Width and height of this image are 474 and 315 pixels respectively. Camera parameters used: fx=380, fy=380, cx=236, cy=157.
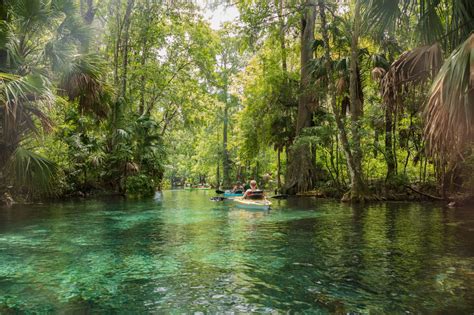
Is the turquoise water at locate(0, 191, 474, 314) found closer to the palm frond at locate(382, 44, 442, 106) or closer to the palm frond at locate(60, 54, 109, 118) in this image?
the palm frond at locate(382, 44, 442, 106)

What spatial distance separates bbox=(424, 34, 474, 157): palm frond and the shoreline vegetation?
2 centimetres

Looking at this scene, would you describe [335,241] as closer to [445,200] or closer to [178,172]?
[445,200]

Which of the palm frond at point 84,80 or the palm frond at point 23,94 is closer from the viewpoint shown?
the palm frond at point 23,94

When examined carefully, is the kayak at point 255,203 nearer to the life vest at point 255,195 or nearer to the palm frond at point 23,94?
the life vest at point 255,195

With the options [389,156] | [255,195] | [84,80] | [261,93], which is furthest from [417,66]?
[261,93]

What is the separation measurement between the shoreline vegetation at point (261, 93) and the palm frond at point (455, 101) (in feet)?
0.06

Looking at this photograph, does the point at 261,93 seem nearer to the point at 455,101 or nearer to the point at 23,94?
the point at 23,94

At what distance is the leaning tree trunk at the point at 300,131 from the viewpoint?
24953 mm

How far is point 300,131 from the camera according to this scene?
25406 mm

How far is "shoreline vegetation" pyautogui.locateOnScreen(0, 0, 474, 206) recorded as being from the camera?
7.58 metres

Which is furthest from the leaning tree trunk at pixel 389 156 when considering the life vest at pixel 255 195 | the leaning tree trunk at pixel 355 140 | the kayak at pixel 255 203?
the kayak at pixel 255 203

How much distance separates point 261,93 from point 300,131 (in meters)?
4.63

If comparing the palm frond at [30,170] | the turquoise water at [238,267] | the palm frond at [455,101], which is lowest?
the turquoise water at [238,267]

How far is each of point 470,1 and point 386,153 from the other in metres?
14.0
